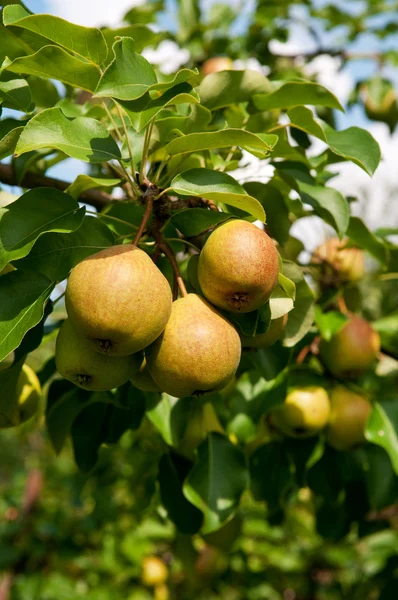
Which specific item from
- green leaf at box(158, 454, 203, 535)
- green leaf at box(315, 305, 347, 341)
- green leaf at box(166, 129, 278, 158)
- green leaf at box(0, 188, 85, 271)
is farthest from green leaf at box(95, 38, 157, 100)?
green leaf at box(158, 454, 203, 535)

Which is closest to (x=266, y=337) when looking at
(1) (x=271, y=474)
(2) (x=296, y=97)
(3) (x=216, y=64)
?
(2) (x=296, y=97)

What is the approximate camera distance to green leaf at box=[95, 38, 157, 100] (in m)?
0.98

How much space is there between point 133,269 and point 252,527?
2.61m

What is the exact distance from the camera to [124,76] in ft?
3.29

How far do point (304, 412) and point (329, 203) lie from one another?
0.56 metres

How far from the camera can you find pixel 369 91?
3578mm

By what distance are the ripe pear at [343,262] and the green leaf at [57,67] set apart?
1079 mm

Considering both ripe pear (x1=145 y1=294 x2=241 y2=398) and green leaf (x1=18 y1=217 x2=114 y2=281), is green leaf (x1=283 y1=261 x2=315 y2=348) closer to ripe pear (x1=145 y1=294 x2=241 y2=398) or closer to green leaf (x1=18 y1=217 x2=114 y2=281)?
ripe pear (x1=145 y1=294 x2=241 y2=398)

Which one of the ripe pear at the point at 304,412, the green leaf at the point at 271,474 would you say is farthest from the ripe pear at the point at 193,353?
the green leaf at the point at 271,474

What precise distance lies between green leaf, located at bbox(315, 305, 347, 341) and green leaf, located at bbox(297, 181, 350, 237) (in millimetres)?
340

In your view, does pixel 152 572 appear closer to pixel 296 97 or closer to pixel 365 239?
pixel 365 239

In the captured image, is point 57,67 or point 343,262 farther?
point 343,262

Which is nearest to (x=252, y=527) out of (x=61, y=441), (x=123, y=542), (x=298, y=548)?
(x=298, y=548)

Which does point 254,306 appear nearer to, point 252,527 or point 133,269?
point 133,269
